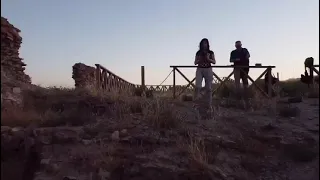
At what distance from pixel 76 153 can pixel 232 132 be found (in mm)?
3772

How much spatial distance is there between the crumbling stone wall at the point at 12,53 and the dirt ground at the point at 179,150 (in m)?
3.24

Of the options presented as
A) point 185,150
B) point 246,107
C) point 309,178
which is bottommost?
point 309,178

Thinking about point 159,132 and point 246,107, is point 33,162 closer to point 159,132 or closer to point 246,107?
point 159,132

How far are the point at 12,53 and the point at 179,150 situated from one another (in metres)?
5.92

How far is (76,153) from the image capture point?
8.80m

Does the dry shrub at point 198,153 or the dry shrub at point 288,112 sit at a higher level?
the dry shrub at point 288,112

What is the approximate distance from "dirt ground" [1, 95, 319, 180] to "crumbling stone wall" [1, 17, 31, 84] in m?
3.24

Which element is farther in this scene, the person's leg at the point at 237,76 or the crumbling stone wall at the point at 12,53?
the person's leg at the point at 237,76

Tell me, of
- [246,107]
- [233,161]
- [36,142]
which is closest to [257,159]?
[233,161]

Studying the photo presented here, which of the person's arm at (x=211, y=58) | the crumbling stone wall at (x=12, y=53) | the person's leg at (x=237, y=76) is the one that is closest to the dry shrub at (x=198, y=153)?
the person's arm at (x=211, y=58)

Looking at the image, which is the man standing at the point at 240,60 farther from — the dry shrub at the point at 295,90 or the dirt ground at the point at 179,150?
the dry shrub at the point at 295,90

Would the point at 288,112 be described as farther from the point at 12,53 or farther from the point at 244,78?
the point at 12,53

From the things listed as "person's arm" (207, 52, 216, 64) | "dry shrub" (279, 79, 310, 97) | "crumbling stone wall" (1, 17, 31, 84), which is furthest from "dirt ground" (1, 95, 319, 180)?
"dry shrub" (279, 79, 310, 97)

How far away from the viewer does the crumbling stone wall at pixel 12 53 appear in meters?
11.5
